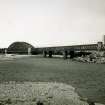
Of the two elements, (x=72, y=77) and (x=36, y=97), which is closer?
(x=36, y=97)

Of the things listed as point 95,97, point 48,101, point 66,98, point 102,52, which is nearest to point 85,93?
point 95,97

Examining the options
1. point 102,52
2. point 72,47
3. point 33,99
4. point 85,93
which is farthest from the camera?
point 72,47

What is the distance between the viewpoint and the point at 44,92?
27.3 ft

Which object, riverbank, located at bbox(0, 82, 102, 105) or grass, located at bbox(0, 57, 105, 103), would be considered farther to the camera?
grass, located at bbox(0, 57, 105, 103)

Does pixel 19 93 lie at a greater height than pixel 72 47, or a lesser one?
lesser

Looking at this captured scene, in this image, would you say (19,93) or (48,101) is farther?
(19,93)

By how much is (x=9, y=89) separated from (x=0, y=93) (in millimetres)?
735

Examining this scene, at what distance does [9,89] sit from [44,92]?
1.63 metres

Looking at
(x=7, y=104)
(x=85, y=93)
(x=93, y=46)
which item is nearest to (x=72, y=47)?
(x=93, y=46)

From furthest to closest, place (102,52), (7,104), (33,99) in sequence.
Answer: (102,52), (33,99), (7,104)

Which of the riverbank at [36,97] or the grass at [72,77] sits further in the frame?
the grass at [72,77]

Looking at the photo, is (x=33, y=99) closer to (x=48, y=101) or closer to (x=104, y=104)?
(x=48, y=101)

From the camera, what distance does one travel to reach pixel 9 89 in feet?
28.8

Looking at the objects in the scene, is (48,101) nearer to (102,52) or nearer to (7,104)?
(7,104)
